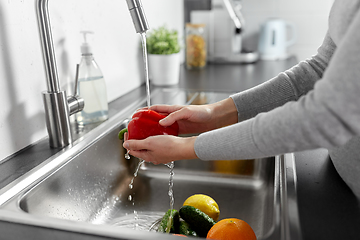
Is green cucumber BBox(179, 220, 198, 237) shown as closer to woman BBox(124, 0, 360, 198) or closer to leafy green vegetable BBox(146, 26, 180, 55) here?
woman BBox(124, 0, 360, 198)

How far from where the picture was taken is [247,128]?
19.1 inches

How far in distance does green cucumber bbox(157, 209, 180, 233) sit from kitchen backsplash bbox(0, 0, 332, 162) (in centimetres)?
39

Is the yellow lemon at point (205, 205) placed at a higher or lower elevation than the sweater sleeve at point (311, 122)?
lower

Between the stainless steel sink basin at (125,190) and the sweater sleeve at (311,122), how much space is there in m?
0.14

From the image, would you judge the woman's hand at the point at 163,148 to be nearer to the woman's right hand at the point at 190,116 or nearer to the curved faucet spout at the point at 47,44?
the woman's right hand at the point at 190,116

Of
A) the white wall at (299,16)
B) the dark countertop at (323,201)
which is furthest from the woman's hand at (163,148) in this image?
the white wall at (299,16)

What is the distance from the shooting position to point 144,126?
687 millimetres

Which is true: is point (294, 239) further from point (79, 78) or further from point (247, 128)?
point (79, 78)

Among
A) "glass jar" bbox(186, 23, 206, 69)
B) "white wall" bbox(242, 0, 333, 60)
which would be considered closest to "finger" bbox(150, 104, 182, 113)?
"glass jar" bbox(186, 23, 206, 69)

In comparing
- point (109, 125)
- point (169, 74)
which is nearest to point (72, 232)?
point (109, 125)

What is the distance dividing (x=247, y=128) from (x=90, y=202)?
0.51m

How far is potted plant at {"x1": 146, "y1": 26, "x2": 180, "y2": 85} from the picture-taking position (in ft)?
4.75

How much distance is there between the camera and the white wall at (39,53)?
0.76 meters

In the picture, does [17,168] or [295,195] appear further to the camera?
[17,168]
